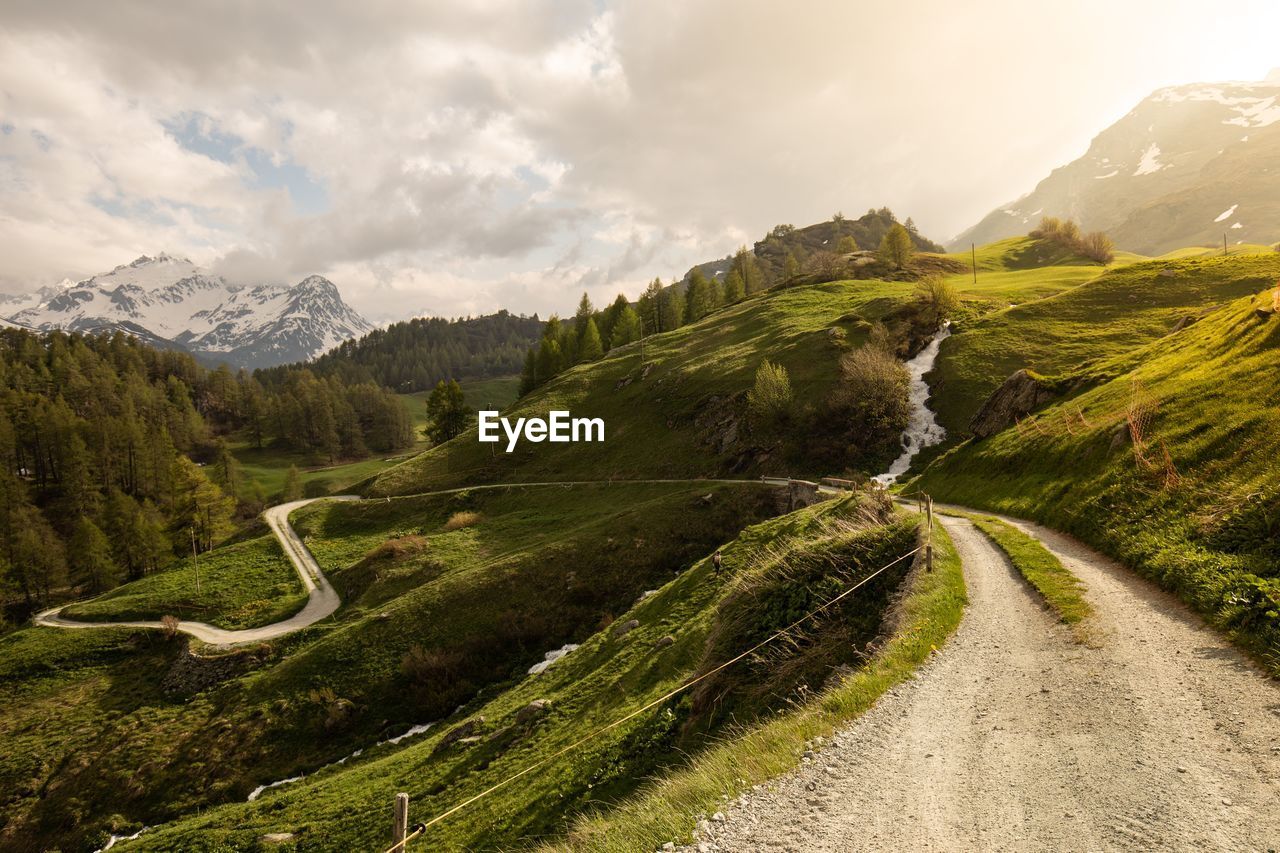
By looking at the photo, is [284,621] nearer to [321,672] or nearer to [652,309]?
[321,672]

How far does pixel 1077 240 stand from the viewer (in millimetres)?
135250

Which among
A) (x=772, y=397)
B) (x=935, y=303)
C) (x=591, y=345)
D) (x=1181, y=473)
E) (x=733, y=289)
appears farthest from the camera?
(x=733, y=289)

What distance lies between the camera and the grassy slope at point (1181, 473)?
1265cm

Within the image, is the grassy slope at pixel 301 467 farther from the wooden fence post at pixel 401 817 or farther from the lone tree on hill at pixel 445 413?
the wooden fence post at pixel 401 817

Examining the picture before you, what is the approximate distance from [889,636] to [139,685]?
48.6 m

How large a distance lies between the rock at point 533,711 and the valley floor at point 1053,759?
1472 centimetres

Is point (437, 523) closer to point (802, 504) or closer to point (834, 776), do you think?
point (802, 504)

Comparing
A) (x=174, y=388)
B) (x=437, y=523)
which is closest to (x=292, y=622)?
(x=437, y=523)

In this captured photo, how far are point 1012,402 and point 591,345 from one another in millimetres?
85560

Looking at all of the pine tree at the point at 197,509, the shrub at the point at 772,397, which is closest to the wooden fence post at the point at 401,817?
the shrub at the point at 772,397

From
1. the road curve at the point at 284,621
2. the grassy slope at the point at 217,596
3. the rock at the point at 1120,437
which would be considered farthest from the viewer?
the grassy slope at the point at 217,596

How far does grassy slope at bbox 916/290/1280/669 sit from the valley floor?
6.33ft

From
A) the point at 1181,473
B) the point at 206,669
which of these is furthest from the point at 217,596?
the point at 1181,473

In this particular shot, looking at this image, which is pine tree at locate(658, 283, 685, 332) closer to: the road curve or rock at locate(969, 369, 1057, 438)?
rock at locate(969, 369, 1057, 438)
